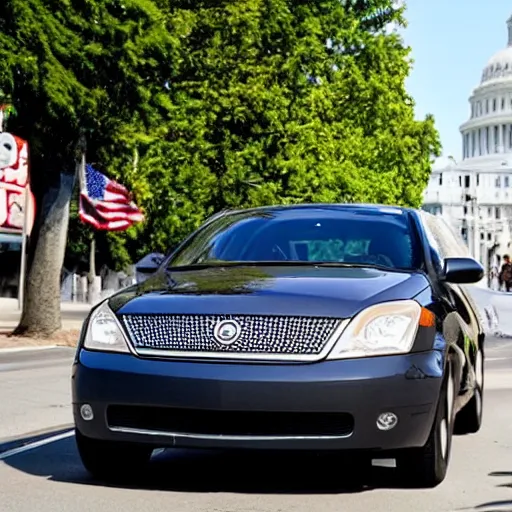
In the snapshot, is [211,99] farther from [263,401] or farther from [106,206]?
[263,401]

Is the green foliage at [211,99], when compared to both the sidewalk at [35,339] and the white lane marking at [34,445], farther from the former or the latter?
the white lane marking at [34,445]

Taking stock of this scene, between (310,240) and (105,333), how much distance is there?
1718 millimetres

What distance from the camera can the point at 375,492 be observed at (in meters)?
7.60

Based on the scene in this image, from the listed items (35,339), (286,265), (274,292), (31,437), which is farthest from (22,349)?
(274,292)

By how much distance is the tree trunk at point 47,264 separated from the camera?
25094mm

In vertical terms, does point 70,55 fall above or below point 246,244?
above

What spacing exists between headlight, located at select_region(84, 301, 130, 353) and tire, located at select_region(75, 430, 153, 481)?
480 mm

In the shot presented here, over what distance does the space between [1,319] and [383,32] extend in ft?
81.0

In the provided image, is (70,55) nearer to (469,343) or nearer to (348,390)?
(469,343)

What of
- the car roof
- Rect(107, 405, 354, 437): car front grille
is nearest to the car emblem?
Rect(107, 405, 354, 437): car front grille

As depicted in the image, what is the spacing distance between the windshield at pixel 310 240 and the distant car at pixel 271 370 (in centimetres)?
63

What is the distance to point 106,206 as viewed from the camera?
34.2 metres

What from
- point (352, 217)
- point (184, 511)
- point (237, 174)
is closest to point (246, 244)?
point (352, 217)

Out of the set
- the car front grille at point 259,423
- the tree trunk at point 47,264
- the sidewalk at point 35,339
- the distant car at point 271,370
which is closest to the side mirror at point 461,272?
the distant car at point 271,370
